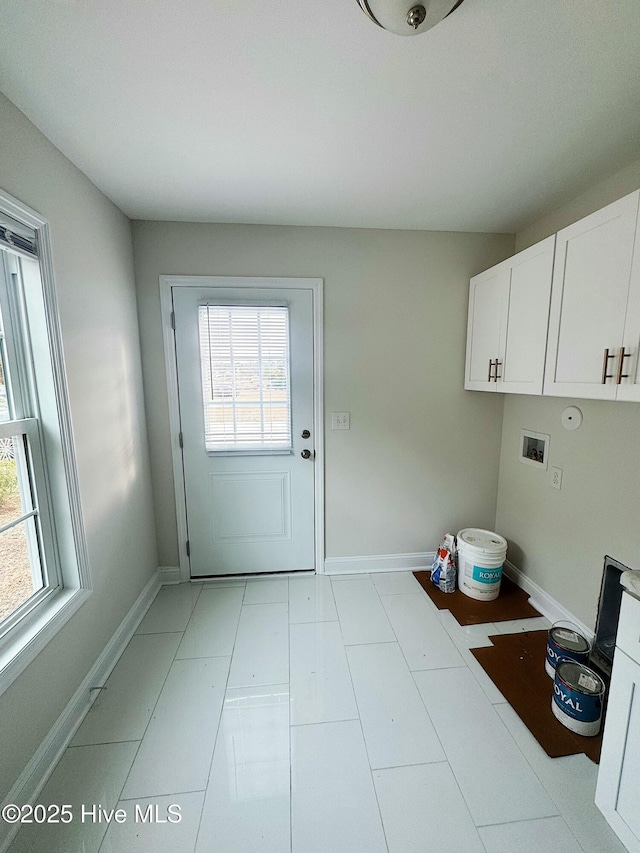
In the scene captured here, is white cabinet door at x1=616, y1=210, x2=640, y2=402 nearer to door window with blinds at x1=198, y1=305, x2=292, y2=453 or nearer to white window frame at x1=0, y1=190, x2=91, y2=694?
door window with blinds at x1=198, y1=305, x2=292, y2=453

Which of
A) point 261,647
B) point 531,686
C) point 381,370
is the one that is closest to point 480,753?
point 531,686

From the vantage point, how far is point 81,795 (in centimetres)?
113

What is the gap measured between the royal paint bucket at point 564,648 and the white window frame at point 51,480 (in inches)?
84.4

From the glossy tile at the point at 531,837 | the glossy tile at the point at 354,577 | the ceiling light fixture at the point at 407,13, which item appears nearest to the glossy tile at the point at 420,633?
the glossy tile at the point at 354,577

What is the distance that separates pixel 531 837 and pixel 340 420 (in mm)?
1903

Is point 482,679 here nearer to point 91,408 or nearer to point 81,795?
point 81,795

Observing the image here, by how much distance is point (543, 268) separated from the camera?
1576 millimetres

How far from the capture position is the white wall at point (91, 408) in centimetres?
115

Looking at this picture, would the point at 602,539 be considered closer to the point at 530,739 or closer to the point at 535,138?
the point at 530,739

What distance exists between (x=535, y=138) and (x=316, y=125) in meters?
0.88

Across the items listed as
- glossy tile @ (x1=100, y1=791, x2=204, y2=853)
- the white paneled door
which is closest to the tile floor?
glossy tile @ (x1=100, y1=791, x2=204, y2=853)

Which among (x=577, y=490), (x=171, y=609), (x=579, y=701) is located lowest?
(x=171, y=609)

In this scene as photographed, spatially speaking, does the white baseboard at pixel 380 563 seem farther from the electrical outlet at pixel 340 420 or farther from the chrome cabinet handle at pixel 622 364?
the chrome cabinet handle at pixel 622 364

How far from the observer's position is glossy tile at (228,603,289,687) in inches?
62.4
